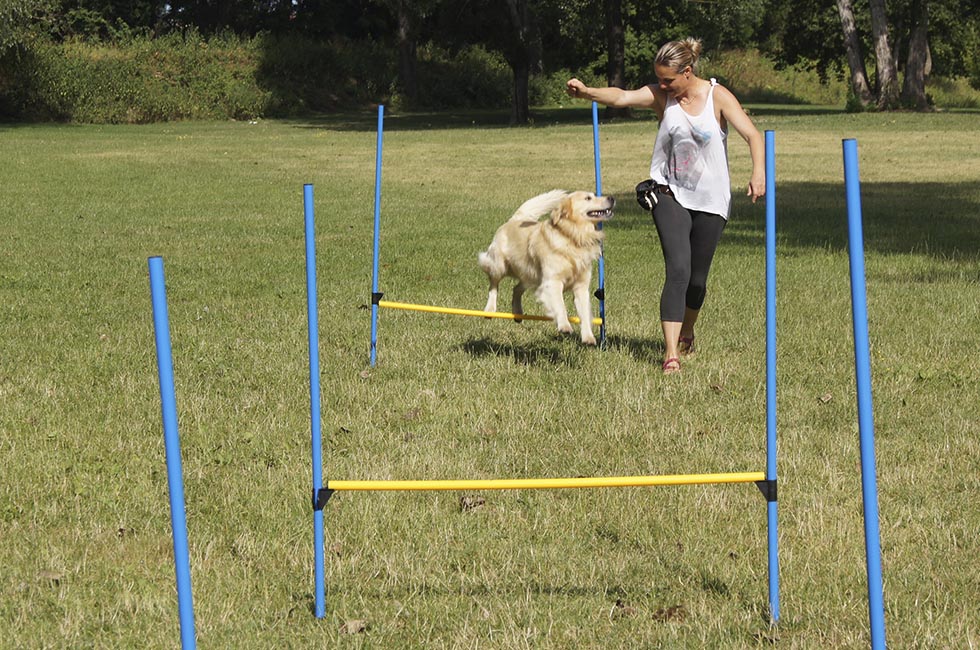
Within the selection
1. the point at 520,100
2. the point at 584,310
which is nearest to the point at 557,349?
the point at 584,310

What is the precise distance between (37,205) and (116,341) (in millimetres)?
10276

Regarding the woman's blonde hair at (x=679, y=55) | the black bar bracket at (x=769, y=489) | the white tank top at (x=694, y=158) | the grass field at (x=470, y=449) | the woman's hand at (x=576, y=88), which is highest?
the woman's blonde hair at (x=679, y=55)

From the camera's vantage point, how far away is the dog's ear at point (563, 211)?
7.97 meters

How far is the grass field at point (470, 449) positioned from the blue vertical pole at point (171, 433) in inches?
32.1

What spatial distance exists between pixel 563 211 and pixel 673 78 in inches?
50.3

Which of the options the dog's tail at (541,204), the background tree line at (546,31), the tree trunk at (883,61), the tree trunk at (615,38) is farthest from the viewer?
the tree trunk at (615,38)

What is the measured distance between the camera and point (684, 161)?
7.34 metres

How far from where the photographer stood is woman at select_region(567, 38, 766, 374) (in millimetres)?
7160

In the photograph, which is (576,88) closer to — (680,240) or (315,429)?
(680,240)

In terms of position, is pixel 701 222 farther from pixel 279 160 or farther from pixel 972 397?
pixel 279 160

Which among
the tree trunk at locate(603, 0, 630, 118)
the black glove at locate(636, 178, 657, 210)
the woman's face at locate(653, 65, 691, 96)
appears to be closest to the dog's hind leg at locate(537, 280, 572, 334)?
the black glove at locate(636, 178, 657, 210)

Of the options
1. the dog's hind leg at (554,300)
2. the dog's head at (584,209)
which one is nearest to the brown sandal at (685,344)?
the dog's hind leg at (554,300)

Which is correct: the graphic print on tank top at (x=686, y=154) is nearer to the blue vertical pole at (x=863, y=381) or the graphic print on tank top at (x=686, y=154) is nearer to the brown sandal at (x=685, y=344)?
the brown sandal at (x=685, y=344)

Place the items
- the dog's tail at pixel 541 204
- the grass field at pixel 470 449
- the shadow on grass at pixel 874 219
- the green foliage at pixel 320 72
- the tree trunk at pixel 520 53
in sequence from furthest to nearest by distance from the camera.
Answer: the green foliage at pixel 320 72
the tree trunk at pixel 520 53
the shadow on grass at pixel 874 219
the dog's tail at pixel 541 204
the grass field at pixel 470 449
